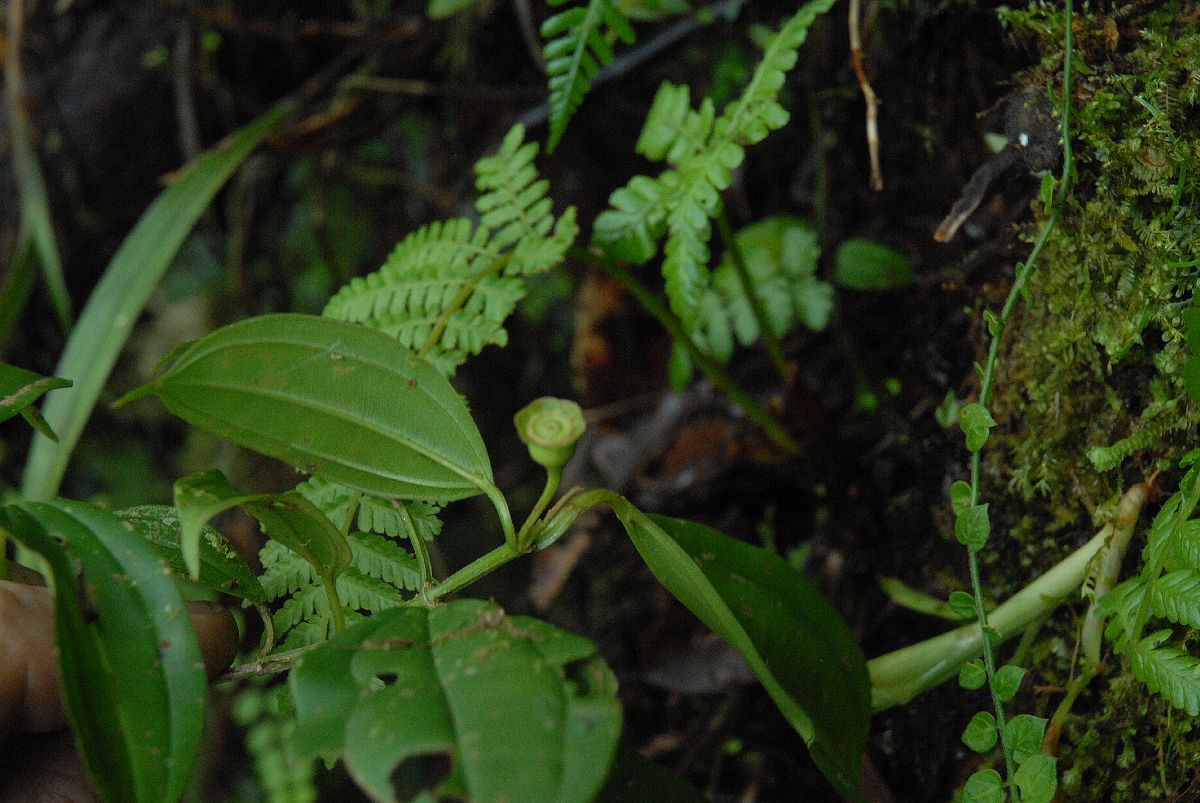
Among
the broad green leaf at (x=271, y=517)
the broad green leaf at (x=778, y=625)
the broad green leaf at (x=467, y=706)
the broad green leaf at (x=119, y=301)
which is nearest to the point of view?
the broad green leaf at (x=467, y=706)

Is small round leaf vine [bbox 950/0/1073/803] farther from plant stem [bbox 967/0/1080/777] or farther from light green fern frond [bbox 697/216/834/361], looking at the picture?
light green fern frond [bbox 697/216/834/361]

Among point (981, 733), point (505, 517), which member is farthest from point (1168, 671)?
point (505, 517)

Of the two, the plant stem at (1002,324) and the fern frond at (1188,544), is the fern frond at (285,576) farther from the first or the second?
the fern frond at (1188,544)

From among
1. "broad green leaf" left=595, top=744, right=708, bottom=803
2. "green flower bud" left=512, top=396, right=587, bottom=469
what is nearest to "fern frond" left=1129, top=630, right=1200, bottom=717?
"broad green leaf" left=595, top=744, right=708, bottom=803

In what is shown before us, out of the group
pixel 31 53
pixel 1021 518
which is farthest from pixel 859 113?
pixel 31 53

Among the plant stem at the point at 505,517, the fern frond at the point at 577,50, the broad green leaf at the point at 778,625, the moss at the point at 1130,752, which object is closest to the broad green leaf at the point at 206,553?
the plant stem at the point at 505,517

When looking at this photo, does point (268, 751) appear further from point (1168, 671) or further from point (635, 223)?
point (1168, 671)
